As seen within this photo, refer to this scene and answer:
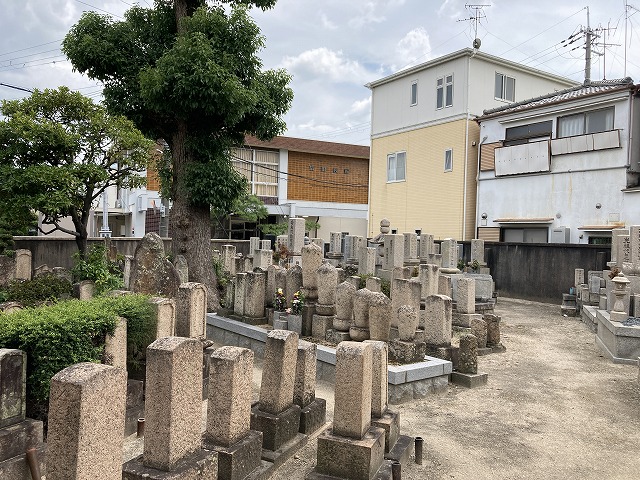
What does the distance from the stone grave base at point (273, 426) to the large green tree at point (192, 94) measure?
646 centimetres

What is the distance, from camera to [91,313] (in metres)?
4.90

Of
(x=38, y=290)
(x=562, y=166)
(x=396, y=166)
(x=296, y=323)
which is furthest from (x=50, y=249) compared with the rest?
(x=562, y=166)

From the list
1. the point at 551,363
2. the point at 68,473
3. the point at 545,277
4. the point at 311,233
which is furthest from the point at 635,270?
the point at 311,233

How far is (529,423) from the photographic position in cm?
588

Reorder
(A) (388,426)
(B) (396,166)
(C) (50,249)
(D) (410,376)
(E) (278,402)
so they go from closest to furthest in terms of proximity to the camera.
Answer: (A) (388,426)
(E) (278,402)
(D) (410,376)
(C) (50,249)
(B) (396,166)

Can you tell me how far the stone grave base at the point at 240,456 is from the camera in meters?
3.77

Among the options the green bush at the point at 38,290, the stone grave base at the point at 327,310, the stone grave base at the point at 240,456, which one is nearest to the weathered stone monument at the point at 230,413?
the stone grave base at the point at 240,456

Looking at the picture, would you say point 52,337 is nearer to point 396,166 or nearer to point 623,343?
point 623,343

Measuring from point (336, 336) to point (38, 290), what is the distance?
5.49m

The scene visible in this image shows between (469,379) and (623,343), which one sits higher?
(623,343)

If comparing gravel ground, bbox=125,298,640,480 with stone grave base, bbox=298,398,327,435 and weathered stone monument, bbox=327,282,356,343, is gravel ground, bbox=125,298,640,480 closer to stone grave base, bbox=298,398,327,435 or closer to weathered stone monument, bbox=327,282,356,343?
stone grave base, bbox=298,398,327,435

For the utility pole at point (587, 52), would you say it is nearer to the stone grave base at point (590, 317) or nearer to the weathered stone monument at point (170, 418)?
the stone grave base at point (590, 317)

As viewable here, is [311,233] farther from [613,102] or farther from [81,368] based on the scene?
[81,368]

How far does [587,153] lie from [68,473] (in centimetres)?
1901
